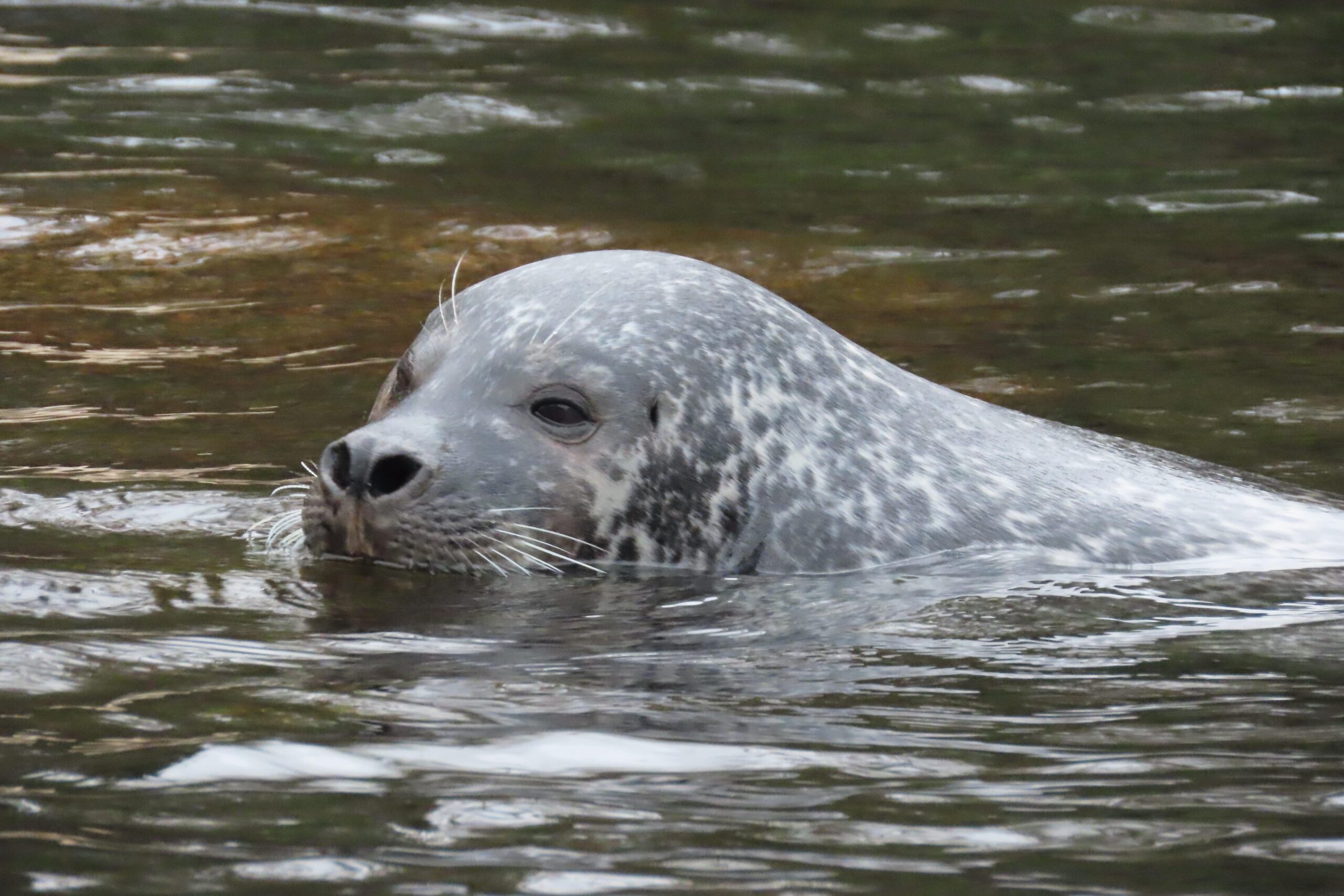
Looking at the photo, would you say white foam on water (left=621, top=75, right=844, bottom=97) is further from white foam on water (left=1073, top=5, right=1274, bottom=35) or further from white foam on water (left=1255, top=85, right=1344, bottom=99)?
white foam on water (left=1255, top=85, right=1344, bottom=99)

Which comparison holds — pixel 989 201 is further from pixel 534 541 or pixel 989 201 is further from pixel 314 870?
pixel 314 870

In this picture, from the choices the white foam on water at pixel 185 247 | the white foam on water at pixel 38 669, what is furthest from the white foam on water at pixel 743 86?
the white foam on water at pixel 38 669

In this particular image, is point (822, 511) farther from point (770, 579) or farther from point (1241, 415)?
point (1241, 415)

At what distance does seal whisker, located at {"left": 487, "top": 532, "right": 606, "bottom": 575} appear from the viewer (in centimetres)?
558

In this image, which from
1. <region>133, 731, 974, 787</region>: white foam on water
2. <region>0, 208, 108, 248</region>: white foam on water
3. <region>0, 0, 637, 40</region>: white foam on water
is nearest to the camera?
<region>133, 731, 974, 787</region>: white foam on water

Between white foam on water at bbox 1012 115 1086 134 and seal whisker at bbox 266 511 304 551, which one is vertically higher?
white foam on water at bbox 1012 115 1086 134

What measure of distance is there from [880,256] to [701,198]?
1.42 meters

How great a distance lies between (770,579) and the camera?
5.68 m

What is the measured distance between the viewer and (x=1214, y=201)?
1129 centimetres

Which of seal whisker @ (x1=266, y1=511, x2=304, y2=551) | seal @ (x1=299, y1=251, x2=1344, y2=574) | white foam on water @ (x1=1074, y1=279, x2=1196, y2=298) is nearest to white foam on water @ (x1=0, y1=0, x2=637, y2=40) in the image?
white foam on water @ (x1=1074, y1=279, x2=1196, y2=298)

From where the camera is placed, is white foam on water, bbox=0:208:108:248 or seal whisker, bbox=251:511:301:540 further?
white foam on water, bbox=0:208:108:248

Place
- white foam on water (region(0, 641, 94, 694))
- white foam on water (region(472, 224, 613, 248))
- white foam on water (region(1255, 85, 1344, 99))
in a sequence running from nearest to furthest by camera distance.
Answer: white foam on water (region(0, 641, 94, 694)), white foam on water (region(472, 224, 613, 248)), white foam on water (region(1255, 85, 1344, 99))

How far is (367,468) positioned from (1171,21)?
10925 millimetres

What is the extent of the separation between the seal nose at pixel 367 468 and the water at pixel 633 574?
0.75ft
